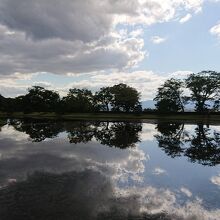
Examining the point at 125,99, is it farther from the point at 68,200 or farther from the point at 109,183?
the point at 68,200

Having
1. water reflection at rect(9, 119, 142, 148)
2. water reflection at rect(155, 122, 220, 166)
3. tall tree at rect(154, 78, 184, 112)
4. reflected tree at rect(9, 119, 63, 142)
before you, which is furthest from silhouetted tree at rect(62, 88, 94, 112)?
water reflection at rect(155, 122, 220, 166)

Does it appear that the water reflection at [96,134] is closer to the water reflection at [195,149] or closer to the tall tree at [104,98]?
the water reflection at [195,149]

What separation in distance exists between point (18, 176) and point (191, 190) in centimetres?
1026

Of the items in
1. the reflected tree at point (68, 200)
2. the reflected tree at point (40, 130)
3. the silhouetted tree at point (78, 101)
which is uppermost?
the silhouetted tree at point (78, 101)

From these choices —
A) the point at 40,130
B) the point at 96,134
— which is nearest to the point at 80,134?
the point at 96,134

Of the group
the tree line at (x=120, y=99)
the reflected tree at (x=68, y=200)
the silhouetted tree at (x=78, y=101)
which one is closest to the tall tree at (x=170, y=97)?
the tree line at (x=120, y=99)

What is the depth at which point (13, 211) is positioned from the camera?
12.4 meters

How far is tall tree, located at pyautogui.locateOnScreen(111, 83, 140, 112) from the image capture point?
120 metres

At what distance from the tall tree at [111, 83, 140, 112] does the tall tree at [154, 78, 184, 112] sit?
1398cm

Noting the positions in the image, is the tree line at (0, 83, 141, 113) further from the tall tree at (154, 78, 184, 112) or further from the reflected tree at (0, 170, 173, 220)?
the reflected tree at (0, 170, 173, 220)

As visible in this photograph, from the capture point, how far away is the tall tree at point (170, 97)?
103188 millimetres

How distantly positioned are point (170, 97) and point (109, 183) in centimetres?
9234

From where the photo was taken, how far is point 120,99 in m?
120

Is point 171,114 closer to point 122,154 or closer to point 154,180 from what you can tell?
point 122,154
